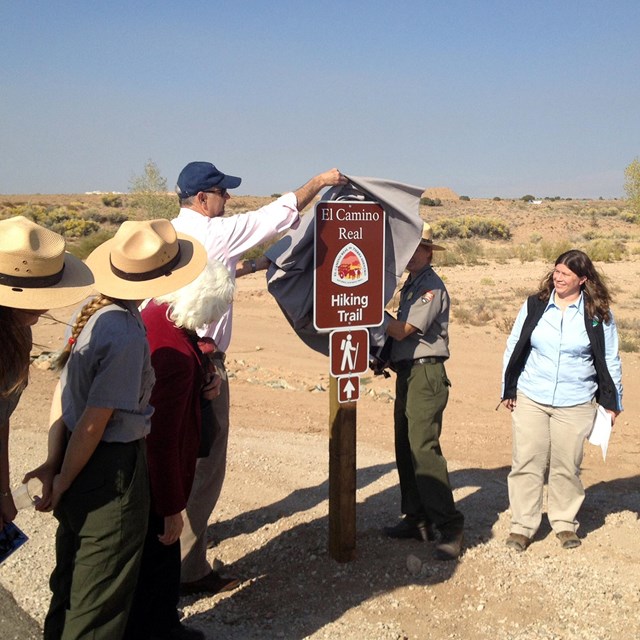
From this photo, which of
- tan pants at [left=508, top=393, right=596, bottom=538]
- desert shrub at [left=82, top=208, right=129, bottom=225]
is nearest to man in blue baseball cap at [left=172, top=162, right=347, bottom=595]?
tan pants at [left=508, top=393, right=596, bottom=538]

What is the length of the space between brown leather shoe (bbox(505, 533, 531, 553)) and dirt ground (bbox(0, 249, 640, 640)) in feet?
0.20

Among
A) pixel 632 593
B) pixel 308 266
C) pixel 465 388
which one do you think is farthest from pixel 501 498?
pixel 465 388

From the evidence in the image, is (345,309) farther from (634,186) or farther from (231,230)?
(634,186)

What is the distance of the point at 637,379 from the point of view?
1170 cm

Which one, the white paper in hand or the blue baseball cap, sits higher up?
the blue baseball cap

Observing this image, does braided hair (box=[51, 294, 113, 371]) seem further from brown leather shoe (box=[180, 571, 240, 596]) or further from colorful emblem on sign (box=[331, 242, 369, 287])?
brown leather shoe (box=[180, 571, 240, 596])

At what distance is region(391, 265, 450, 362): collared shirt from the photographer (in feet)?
15.7

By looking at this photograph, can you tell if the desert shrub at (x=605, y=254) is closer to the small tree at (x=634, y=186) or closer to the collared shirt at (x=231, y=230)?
the small tree at (x=634, y=186)

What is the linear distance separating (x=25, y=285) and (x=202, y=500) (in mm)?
2092

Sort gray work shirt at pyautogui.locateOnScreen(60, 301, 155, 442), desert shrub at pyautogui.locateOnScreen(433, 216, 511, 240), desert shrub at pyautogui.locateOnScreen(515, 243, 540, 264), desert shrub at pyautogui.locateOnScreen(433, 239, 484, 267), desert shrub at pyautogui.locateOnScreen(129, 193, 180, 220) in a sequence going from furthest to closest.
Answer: desert shrub at pyautogui.locateOnScreen(433, 216, 511, 240) < desert shrub at pyautogui.locateOnScreen(129, 193, 180, 220) < desert shrub at pyautogui.locateOnScreen(515, 243, 540, 264) < desert shrub at pyautogui.locateOnScreen(433, 239, 484, 267) < gray work shirt at pyautogui.locateOnScreen(60, 301, 155, 442)

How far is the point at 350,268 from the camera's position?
4480mm

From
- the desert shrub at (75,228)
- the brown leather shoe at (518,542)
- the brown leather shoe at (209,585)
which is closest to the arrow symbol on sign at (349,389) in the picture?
the brown leather shoe at (209,585)

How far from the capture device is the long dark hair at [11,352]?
8.71ft

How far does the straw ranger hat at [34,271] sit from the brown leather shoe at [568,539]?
3693mm
